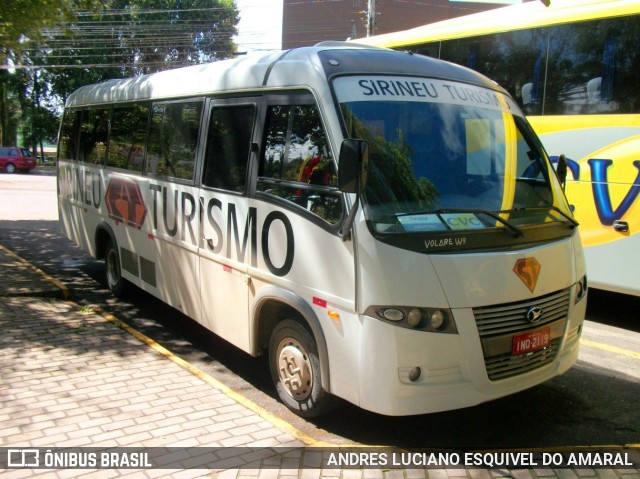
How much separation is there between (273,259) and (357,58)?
1624 millimetres

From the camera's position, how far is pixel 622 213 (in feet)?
22.7

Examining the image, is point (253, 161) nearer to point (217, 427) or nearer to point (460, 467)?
point (217, 427)

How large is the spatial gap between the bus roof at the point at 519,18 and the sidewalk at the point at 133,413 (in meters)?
5.48

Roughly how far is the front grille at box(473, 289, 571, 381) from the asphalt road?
0.60 meters

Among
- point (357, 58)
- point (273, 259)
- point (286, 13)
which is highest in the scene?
point (286, 13)

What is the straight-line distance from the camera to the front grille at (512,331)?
385 centimetres

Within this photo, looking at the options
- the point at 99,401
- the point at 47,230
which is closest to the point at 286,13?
the point at 47,230

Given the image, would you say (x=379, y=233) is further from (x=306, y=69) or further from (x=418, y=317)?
(x=306, y=69)

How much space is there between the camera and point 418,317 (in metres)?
3.69

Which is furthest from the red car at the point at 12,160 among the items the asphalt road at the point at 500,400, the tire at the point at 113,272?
the tire at the point at 113,272

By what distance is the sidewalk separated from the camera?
3787mm

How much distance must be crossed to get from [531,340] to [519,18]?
18.0 ft

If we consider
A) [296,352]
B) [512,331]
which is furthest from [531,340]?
[296,352]

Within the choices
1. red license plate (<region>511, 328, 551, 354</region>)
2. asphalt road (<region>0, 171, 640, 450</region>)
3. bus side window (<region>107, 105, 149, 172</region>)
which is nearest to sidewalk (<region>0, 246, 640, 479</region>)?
asphalt road (<region>0, 171, 640, 450</region>)
